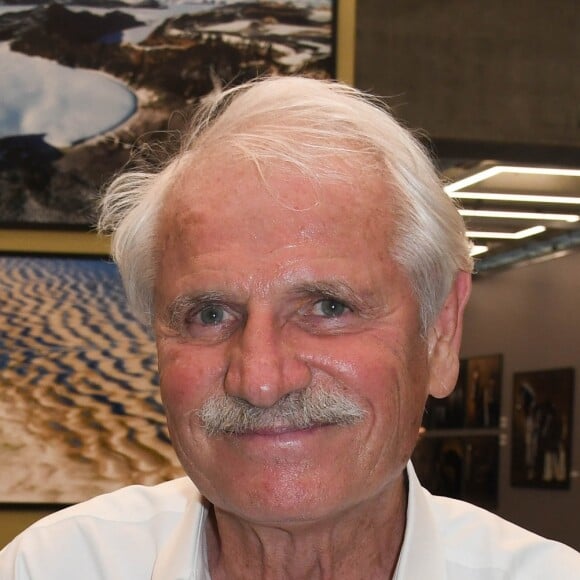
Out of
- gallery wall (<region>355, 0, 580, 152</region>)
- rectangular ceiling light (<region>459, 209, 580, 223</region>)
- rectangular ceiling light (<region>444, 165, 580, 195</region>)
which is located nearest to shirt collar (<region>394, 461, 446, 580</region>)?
gallery wall (<region>355, 0, 580, 152</region>)

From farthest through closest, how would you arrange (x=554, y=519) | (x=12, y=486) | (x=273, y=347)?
(x=554, y=519)
(x=12, y=486)
(x=273, y=347)

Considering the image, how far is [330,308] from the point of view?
1.38 meters

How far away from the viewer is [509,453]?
5094 mm

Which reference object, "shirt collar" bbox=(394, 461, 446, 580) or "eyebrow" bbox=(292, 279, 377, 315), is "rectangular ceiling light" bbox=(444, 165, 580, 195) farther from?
"eyebrow" bbox=(292, 279, 377, 315)

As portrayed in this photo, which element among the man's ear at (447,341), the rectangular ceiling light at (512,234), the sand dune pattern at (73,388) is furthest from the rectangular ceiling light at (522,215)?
the man's ear at (447,341)

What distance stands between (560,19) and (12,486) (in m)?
2.52

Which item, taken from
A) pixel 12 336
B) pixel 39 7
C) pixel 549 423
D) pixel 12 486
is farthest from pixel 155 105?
pixel 549 423

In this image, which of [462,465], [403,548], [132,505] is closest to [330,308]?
[403,548]

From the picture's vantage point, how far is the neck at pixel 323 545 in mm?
1487

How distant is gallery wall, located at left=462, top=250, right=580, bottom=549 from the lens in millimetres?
4973

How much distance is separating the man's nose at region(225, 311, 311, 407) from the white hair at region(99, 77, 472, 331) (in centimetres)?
21

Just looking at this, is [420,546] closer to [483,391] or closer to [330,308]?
[330,308]

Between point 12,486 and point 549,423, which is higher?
point 12,486

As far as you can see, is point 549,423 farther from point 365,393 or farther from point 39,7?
point 365,393
